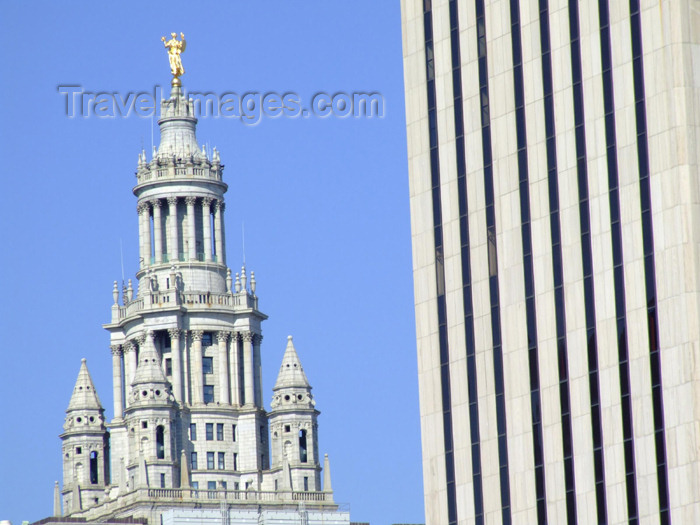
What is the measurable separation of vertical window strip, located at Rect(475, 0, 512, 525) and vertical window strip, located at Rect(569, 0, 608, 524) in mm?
7541

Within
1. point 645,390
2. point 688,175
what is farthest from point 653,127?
point 645,390

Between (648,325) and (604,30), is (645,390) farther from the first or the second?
(604,30)

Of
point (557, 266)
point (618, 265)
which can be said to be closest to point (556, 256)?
point (557, 266)

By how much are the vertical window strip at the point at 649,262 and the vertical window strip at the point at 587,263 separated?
4.22 metres

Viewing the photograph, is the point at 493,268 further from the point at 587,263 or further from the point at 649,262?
the point at 649,262

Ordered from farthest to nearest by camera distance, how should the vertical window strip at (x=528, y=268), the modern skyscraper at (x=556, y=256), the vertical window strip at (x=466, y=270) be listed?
the vertical window strip at (x=466, y=270), the vertical window strip at (x=528, y=268), the modern skyscraper at (x=556, y=256)

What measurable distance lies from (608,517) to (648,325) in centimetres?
942

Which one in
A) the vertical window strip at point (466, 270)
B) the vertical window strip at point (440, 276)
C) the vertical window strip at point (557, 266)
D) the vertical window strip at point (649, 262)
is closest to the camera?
the vertical window strip at point (649, 262)

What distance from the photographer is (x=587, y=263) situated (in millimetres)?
127750

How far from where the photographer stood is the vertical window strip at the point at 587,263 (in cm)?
12606

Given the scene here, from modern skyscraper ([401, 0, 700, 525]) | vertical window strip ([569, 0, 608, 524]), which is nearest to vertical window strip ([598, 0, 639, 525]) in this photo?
modern skyscraper ([401, 0, 700, 525])

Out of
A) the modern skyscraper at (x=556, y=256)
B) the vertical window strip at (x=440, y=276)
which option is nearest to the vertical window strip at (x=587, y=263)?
the modern skyscraper at (x=556, y=256)

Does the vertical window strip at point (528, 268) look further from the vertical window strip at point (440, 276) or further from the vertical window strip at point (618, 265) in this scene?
the vertical window strip at point (440, 276)

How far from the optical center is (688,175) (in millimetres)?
121188
